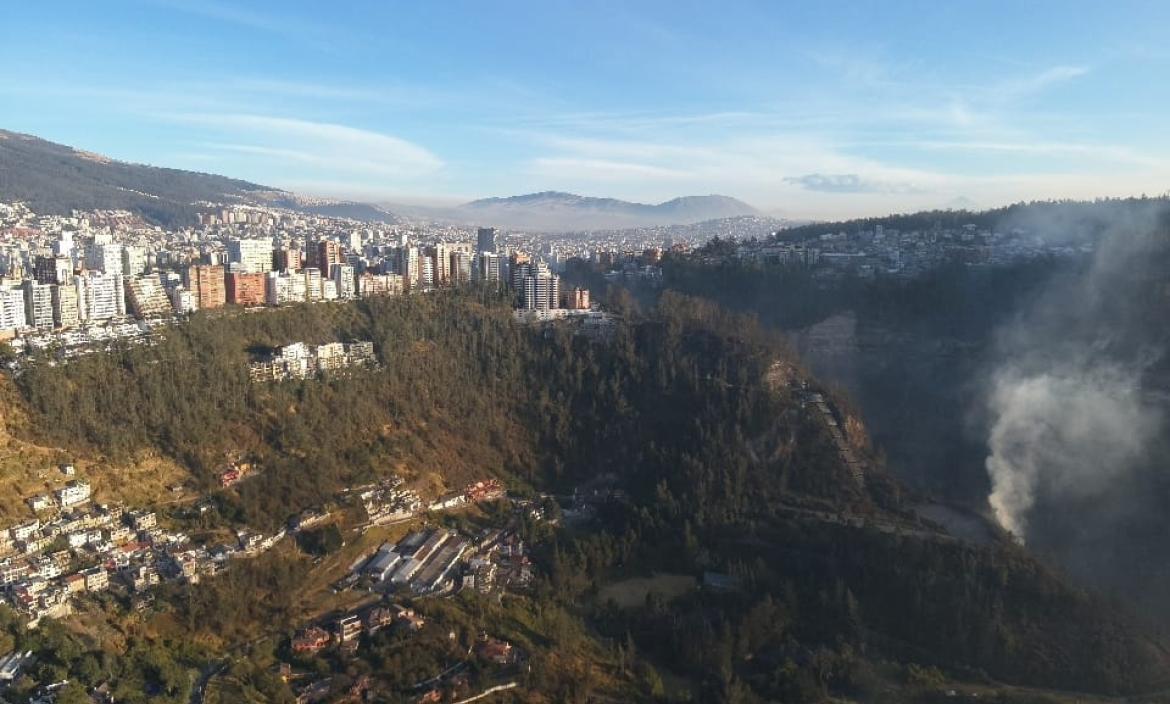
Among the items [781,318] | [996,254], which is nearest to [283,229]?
[781,318]

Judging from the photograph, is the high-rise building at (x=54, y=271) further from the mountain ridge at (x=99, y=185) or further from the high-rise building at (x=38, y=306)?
the mountain ridge at (x=99, y=185)

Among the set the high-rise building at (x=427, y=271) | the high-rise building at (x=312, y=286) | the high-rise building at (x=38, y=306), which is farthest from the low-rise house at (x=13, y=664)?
the high-rise building at (x=427, y=271)

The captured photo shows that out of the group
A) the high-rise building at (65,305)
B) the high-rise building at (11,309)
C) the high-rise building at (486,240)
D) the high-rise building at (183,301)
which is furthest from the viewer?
the high-rise building at (486,240)

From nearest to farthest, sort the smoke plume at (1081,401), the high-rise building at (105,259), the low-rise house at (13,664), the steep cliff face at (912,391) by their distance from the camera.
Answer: the low-rise house at (13,664) → the smoke plume at (1081,401) → the steep cliff face at (912,391) → the high-rise building at (105,259)

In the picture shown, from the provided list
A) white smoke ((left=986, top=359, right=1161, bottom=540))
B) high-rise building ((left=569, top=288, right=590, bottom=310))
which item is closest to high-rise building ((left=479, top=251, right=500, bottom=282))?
high-rise building ((left=569, top=288, right=590, bottom=310))

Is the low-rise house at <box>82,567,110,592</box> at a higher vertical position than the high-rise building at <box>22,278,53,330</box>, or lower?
lower

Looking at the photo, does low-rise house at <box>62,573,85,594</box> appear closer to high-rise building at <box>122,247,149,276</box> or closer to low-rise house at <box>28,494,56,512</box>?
low-rise house at <box>28,494,56,512</box>

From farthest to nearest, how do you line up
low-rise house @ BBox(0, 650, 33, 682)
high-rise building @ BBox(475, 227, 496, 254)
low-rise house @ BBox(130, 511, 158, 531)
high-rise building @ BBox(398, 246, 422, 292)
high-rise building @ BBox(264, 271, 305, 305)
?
high-rise building @ BBox(475, 227, 496, 254) < high-rise building @ BBox(398, 246, 422, 292) < high-rise building @ BBox(264, 271, 305, 305) < low-rise house @ BBox(130, 511, 158, 531) < low-rise house @ BBox(0, 650, 33, 682)
